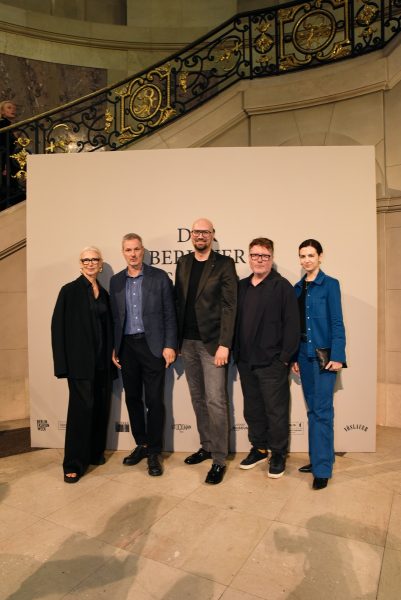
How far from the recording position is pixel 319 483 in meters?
3.29

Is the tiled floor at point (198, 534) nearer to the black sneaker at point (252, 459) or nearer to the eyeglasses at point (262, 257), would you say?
the black sneaker at point (252, 459)

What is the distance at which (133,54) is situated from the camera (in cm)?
922

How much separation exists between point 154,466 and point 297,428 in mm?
1459

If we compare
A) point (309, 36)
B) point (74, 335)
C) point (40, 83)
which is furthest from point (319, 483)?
point (40, 83)

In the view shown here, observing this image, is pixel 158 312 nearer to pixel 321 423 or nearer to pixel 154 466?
pixel 154 466

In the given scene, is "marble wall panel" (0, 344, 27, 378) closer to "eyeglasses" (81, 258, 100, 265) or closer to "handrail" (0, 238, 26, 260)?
"handrail" (0, 238, 26, 260)

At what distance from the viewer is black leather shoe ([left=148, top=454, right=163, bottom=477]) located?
3.54m

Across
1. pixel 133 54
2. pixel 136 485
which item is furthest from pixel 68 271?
pixel 133 54

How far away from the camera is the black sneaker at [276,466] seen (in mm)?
3473

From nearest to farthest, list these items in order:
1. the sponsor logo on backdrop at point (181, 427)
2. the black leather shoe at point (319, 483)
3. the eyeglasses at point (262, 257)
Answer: the black leather shoe at point (319, 483), the eyeglasses at point (262, 257), the sponsor logo on backdrop at point (181, 427)

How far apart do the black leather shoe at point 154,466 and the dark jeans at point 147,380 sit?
0.05m

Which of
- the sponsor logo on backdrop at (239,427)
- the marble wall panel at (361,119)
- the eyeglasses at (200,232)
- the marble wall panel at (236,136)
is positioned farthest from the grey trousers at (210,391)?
the marble wall panel at (361,119)

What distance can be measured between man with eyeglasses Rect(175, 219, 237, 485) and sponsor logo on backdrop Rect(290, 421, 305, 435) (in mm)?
893

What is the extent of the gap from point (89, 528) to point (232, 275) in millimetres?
2158
